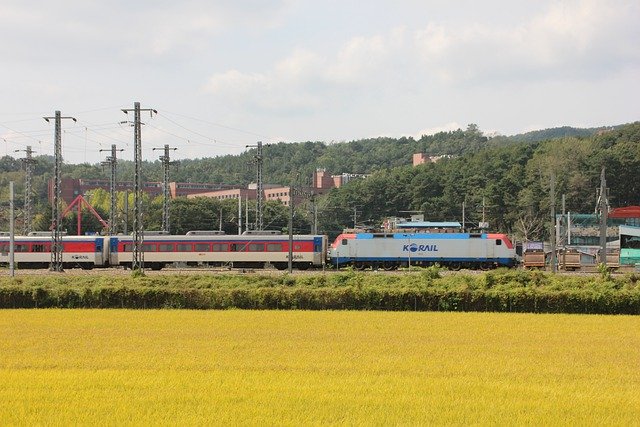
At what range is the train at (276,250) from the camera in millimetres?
66500

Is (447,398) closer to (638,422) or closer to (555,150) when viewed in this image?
(638,422)

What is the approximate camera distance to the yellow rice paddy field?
1441 centimetres

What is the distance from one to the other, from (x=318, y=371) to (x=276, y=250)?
47711 mm

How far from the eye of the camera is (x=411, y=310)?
117 feet

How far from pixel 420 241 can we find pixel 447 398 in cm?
5207

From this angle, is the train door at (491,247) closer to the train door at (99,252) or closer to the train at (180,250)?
the train at (180,250)

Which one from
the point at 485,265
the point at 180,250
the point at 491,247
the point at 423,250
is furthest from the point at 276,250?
the point at 491,247

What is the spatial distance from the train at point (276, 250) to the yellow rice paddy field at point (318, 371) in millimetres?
35778

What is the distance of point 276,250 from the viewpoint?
66.4 m

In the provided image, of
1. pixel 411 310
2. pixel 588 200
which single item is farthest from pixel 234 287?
pixel 588 200

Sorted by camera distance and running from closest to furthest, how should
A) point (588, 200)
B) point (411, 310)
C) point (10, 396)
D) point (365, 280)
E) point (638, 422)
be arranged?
point (638, 422)
point (10, 396)
point (411, 310)
point (365, 280)
point (588, 200)

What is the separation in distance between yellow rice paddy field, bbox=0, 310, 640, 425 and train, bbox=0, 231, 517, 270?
3578 centimetres

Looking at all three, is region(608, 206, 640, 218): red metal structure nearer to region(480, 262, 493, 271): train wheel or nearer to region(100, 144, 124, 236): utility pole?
region(480, 262, 493, 271): train wheel

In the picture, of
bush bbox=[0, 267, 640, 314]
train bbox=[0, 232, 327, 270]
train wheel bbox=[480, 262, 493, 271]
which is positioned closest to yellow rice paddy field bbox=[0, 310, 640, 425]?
bush bbox=[0, 267, 640, 314]
